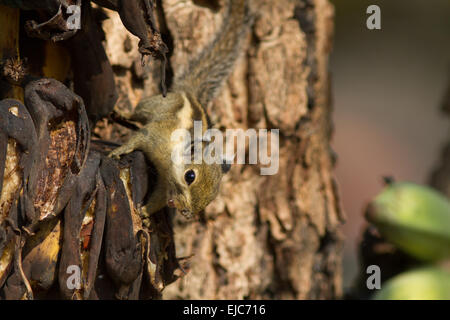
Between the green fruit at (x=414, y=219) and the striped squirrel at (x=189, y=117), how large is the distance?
1.56 ft

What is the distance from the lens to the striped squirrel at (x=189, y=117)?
1.24 meters

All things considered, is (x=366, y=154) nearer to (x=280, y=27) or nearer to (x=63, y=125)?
(x=280, y=27)

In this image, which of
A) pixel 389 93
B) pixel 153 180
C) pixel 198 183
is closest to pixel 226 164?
pixel 198 183

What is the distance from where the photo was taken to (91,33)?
0.97 metres

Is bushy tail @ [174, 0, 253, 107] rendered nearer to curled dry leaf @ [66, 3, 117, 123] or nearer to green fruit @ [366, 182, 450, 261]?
curled dry leaf @ [66, 3, 117, 123]

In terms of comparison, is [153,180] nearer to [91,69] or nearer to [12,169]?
[91,69]

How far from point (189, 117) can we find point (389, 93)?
100 inches

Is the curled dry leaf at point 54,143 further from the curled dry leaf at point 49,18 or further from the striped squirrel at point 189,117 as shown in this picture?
the striped squirrel at point 189,117

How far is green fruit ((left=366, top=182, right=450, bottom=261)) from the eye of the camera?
4.92ft

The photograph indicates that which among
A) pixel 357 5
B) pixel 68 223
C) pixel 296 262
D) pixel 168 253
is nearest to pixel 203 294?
pixel 296 262

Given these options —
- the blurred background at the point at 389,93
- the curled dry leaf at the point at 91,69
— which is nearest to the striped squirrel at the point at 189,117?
the curled dry leaf at the point at 91,69

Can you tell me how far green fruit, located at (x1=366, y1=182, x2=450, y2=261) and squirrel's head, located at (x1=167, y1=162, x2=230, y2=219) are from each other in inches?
18.8

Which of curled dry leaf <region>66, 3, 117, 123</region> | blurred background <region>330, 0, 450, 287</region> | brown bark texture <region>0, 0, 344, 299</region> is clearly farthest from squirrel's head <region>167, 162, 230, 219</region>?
blurred background <region>330, 0, 450, 287</region>

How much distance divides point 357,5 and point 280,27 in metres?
1.78
